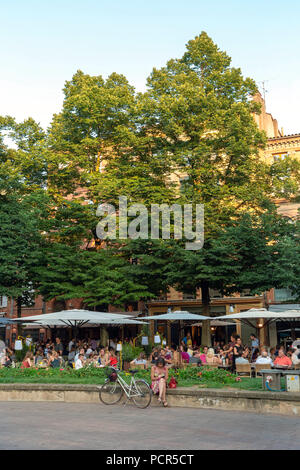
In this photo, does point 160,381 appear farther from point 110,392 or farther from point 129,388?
point 110,392

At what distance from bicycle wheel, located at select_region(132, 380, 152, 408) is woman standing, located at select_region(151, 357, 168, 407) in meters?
0.19

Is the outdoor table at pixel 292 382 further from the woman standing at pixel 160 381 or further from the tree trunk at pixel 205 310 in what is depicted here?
the tree trunk at pixel 205 310

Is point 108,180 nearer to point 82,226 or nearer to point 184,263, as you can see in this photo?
point 82,226

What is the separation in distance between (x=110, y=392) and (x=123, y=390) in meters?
0.40

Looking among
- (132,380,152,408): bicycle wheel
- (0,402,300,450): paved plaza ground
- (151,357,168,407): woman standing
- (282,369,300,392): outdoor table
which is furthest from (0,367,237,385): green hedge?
(282,369,300,392): outdoor table

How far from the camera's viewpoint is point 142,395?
508 inches

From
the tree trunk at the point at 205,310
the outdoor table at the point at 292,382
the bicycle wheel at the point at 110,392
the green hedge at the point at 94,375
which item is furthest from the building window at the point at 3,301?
the outdoor table at the point at 292,382

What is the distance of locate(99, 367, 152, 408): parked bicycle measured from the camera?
12.9m

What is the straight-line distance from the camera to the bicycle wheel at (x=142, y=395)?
12812mm

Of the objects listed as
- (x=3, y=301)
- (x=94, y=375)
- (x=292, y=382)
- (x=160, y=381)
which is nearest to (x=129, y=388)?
(x=160, y=381)

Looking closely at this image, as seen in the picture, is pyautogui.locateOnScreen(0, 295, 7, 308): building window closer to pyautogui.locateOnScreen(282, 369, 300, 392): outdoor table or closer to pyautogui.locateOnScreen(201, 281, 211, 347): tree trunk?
pyautogui.locateOnScreen(201, 281, 211, 347): tree trunk

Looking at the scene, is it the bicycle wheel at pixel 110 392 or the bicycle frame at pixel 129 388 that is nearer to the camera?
the bicycle frame at pixel 129 388
